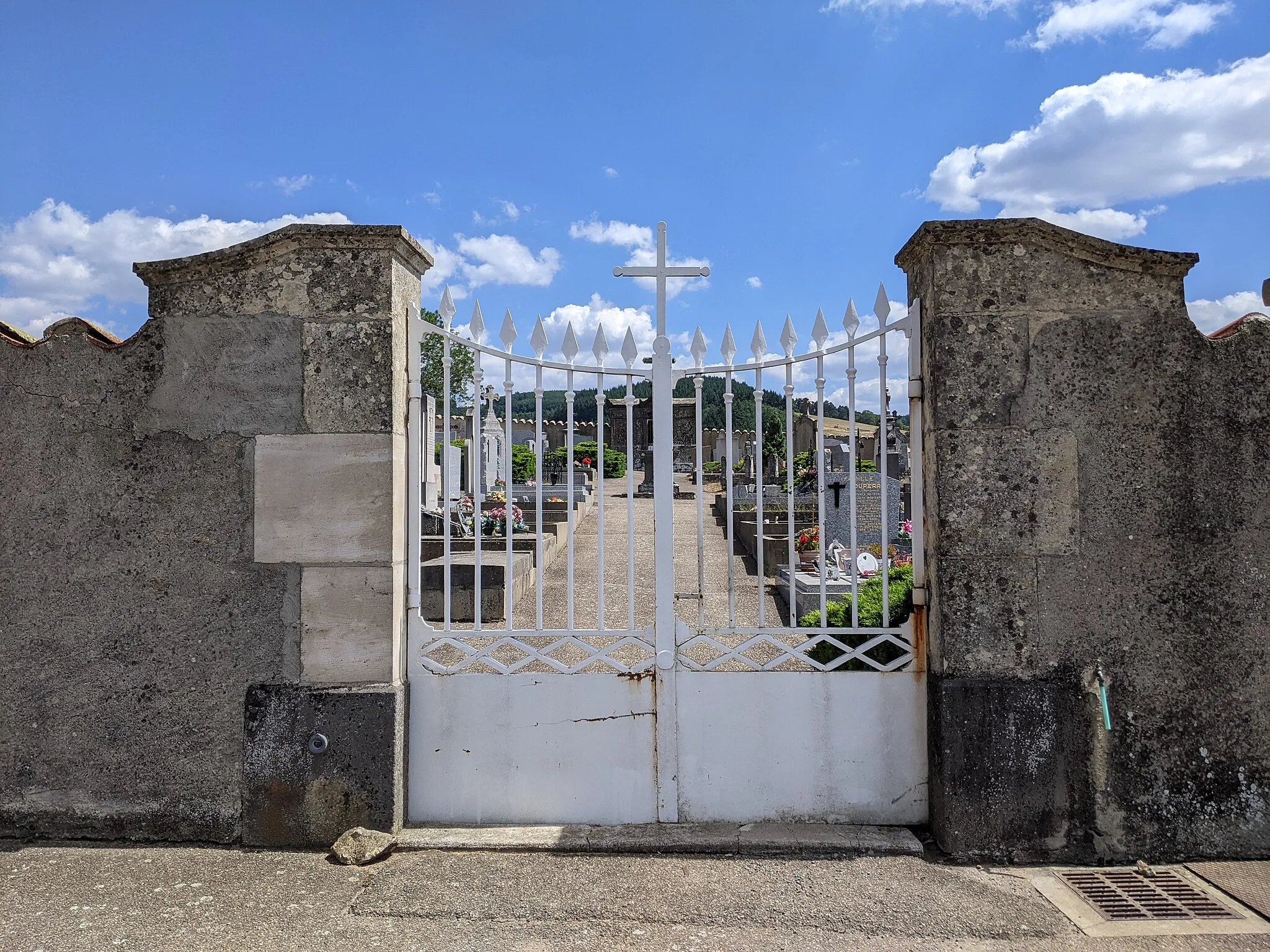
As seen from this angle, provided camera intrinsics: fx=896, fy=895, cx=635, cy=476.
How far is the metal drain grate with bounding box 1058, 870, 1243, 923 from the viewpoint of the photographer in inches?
126

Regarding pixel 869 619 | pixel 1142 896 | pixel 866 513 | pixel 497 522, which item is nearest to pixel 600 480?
pixel 869 619

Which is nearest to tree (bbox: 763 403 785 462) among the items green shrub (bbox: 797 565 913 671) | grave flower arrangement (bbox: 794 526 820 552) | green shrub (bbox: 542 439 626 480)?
green shrub (bbox: 542 439 626 480)

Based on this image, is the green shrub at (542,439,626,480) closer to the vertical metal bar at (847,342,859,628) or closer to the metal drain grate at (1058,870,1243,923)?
the vertical metal bar at (847,342,859,628)

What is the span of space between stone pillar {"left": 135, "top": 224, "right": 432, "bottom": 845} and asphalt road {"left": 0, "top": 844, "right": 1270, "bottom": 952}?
0.35 metres

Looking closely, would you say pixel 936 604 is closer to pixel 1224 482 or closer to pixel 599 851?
pixel 1224 482

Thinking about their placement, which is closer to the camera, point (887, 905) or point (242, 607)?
point (887, 905)

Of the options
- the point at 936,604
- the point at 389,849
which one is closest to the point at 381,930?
the point at 389,849

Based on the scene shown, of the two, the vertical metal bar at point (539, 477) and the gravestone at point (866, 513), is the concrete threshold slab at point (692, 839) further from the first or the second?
the gravestone at point (866, 513)

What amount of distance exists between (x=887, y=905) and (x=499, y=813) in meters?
1.64

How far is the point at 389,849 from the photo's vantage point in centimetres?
366

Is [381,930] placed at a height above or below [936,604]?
below

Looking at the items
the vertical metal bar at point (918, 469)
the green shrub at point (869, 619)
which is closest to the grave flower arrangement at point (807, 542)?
the green shrub at point (869, 619)

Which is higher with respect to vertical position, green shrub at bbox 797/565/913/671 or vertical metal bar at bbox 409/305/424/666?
vertical metal bar at bbox 409/305/424/666

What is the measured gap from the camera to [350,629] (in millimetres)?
3801
